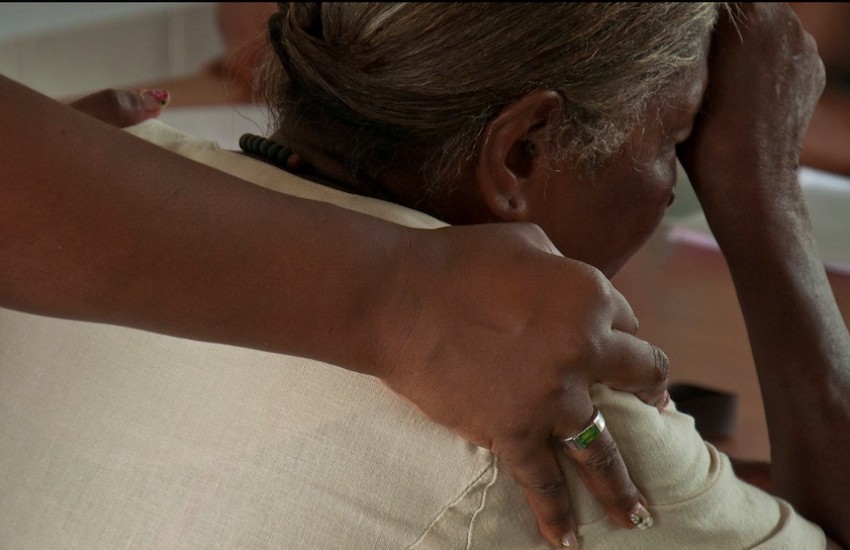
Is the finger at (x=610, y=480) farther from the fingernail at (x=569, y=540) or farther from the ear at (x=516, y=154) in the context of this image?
the ear at (x=516, y=154)

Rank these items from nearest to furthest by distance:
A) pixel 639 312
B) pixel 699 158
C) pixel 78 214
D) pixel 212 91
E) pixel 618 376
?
pixel 78 214, pixel 618 376, pixel 699 158, pixel 639 312, pixel 212 91

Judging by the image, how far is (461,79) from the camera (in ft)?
2.83

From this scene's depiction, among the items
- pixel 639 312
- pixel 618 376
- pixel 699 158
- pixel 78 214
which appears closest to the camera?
pixel 78 214

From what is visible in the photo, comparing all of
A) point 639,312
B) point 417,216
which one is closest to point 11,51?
point 639,312

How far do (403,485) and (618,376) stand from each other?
18cm

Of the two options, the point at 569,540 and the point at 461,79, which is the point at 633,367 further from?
the point at 461,79

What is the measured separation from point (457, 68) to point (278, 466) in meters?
0.35

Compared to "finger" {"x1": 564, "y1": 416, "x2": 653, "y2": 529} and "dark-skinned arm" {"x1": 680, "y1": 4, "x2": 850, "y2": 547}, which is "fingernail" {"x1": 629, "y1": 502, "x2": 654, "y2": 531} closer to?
"finger" {"x1": 564, "y1": 416, "x2": 653, "y2": 529}

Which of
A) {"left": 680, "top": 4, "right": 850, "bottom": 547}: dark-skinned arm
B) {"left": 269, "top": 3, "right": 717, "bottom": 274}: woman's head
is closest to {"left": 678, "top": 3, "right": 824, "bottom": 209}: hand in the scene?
{"left": 680, "top": 4, "right": 850, "bottom": 547}: dark-skinned arm

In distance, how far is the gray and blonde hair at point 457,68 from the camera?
841mm

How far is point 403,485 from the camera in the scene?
0.77 meters

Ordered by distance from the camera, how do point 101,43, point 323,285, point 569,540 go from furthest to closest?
point 101,43, point 569,540, point 323,285

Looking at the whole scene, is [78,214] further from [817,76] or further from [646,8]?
[817,76]

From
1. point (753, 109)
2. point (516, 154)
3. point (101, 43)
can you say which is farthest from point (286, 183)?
point (101, 43)
